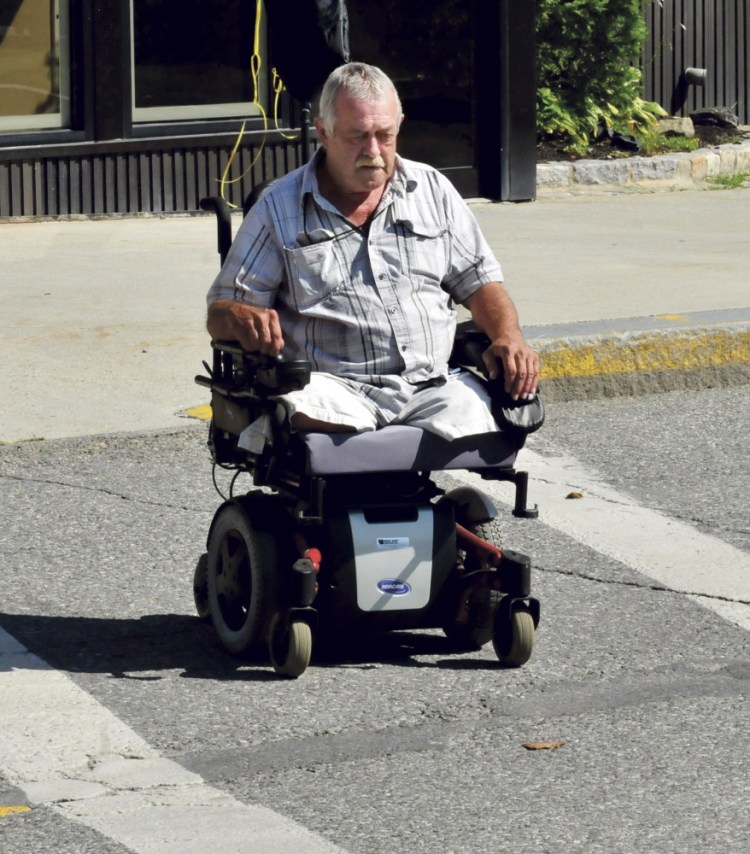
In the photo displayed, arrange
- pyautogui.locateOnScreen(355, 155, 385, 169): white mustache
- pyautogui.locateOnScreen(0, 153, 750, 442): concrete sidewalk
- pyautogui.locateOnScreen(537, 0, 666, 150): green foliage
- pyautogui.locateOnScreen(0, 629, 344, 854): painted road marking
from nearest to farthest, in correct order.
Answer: pyautogui.locateOnScreen(0, 629, 344, 854): painted road marking < pyautogui.locateOnScreen(355, 155, 385, 169): white mustache < pyautogui.locateOnScreen(0, 153, 750, 442): concrete sidewalk < pyautogui.locateOnScreen(537, 0, 666, 150): green foliage

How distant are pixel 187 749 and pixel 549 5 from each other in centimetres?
1128

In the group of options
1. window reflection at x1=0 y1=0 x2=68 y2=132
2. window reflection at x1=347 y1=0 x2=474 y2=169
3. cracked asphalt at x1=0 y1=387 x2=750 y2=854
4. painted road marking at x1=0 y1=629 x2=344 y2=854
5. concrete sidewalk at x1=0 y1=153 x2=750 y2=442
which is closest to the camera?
painted road marking at x1=0 y1=629 x2=344 y2=854

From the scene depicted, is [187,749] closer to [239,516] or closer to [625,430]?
[239,516]

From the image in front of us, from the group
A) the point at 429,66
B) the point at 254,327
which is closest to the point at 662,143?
the point at 429,66

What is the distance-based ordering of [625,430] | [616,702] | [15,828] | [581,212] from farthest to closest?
[581,212] → [625,430] → [616,702] → [15,828]

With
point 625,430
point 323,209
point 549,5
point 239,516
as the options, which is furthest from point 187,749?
point 549,5

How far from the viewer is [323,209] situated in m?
4.52

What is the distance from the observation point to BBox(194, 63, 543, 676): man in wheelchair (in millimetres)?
4301

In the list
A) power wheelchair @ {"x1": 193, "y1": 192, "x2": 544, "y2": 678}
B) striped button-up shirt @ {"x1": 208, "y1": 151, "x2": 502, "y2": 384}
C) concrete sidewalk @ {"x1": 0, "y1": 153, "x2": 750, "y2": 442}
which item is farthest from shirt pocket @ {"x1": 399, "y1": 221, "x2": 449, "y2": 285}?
concrete sidewalk @ {"x1": 0, "y1": 153, "x2": 750, "y2": 442}

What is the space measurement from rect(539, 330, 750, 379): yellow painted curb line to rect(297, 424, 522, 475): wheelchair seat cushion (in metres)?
3.20

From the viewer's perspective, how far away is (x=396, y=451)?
429 centimetres

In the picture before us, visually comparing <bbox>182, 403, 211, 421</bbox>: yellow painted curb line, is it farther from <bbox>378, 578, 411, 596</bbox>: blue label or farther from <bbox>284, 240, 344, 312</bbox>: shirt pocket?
<bbox>378, 578, 411, 596</bbox>: blue label

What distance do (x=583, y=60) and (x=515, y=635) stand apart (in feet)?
35.5

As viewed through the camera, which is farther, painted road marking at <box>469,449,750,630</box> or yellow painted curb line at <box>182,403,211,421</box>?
yellow painted curb line at <box>182,403,211,421</box>
